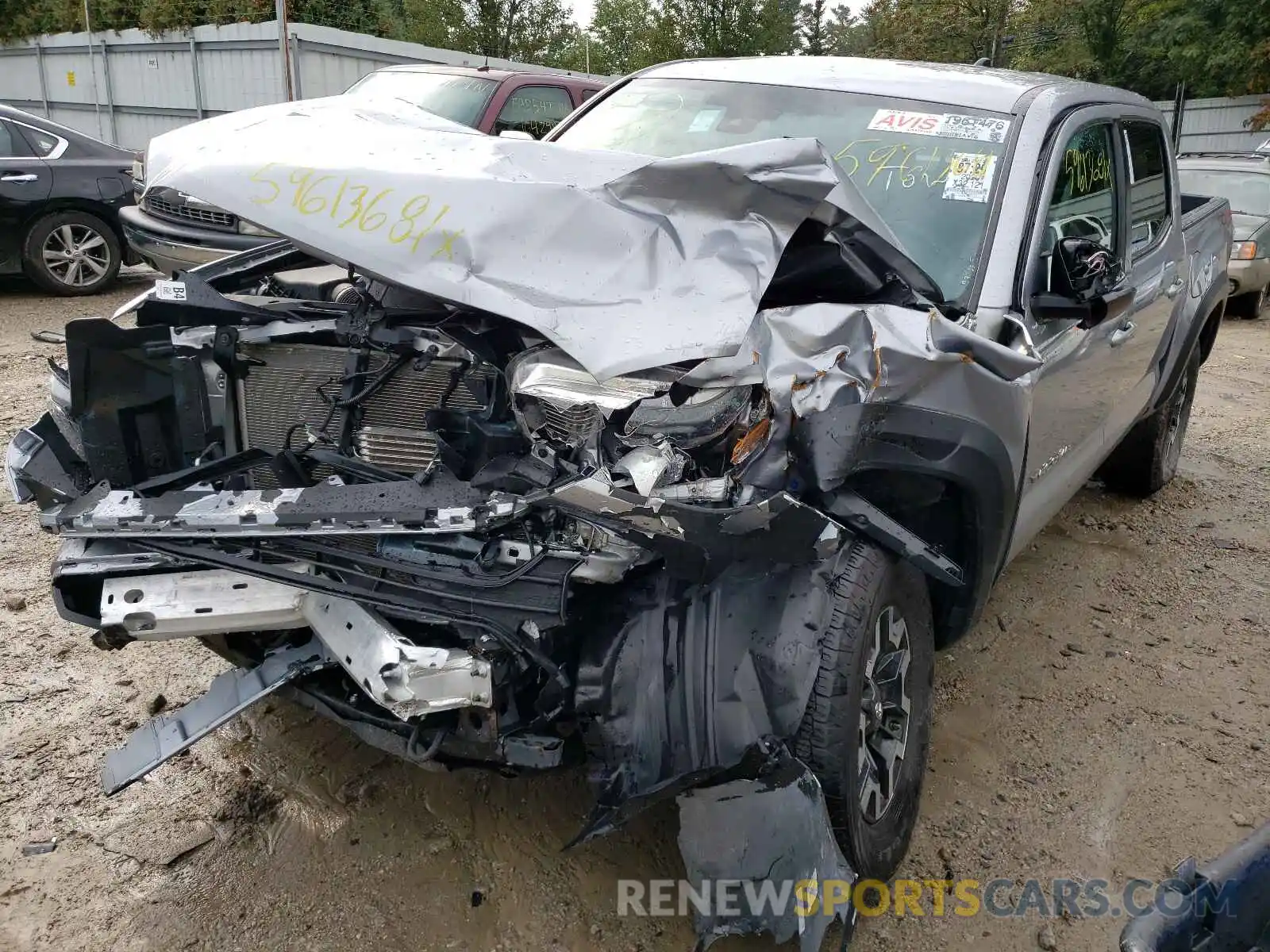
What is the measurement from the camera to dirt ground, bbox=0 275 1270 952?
2.42 m

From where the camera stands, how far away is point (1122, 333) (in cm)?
368

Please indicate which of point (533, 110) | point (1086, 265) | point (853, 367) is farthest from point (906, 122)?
point (533, 110)

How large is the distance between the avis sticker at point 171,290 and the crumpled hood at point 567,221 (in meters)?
0.52

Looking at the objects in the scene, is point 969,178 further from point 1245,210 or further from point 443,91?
point 1245,210

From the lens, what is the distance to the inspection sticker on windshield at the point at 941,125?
10.3 feet

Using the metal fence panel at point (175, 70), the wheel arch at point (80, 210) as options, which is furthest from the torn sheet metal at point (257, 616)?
the metal fence panel at point (175, 70)

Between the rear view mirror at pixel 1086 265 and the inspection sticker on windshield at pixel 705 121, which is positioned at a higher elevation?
the inspection sticker on windshield at pixel 705 121

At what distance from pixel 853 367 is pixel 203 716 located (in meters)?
1.69

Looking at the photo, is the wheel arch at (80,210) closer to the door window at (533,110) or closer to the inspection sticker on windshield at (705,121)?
the door window at (533,110)

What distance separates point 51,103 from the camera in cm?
2108

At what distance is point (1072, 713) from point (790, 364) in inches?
79.8

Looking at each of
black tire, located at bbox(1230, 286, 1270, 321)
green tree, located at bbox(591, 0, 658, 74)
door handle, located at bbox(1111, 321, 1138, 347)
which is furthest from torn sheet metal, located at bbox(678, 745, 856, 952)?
green tree, located at bbox(591, 0, 658, 74)

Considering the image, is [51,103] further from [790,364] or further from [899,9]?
[899,9]

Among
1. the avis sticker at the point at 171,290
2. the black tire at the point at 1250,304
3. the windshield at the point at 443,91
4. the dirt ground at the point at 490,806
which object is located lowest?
the black tire at the point at 1250,304
